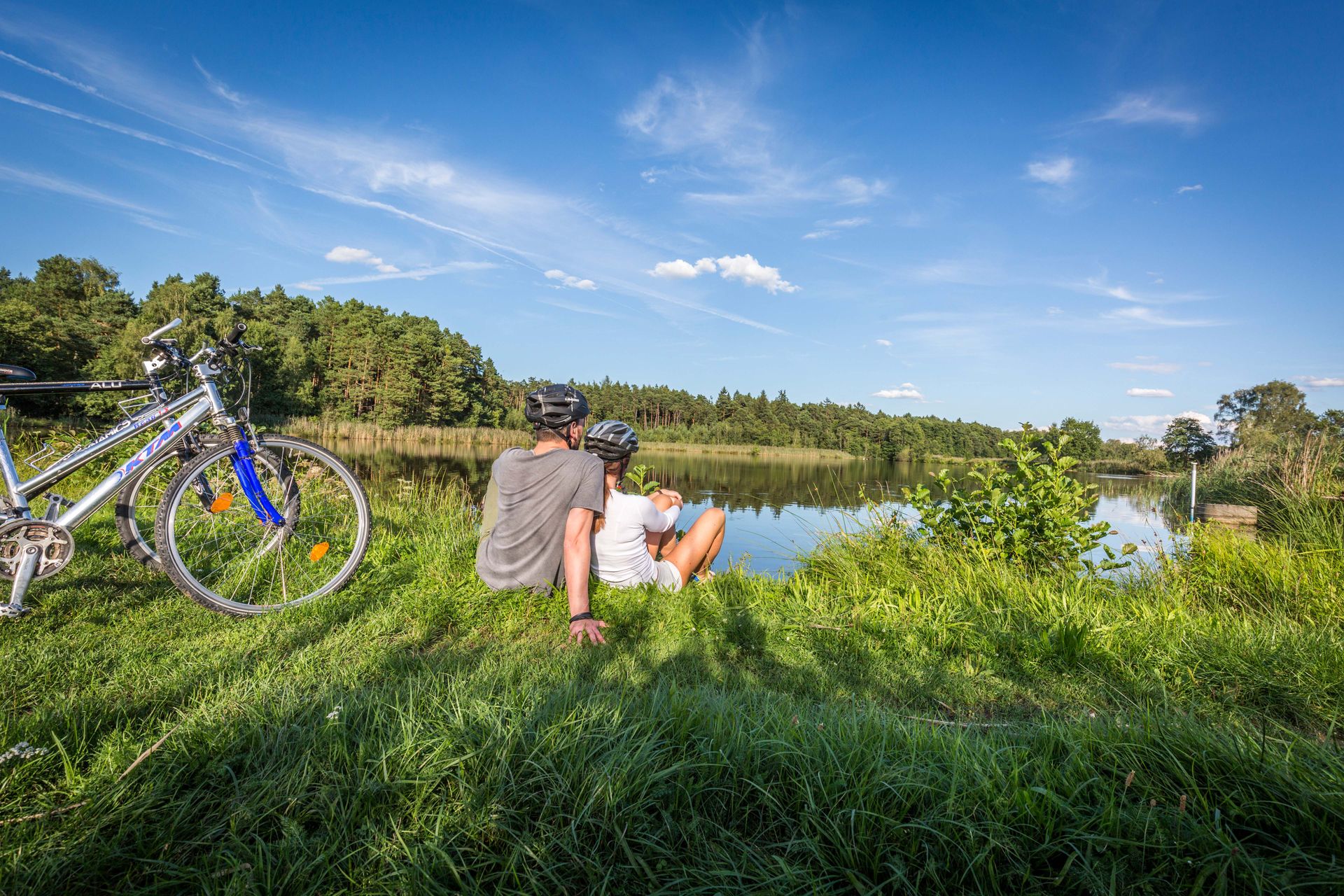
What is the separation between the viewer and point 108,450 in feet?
10.5

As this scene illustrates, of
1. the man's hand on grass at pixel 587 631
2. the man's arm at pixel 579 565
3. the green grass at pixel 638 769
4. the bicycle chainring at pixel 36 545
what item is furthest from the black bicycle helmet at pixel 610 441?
the bicycle chainring at pixel 36 545

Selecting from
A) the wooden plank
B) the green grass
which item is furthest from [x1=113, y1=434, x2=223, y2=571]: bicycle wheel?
the wooden plank

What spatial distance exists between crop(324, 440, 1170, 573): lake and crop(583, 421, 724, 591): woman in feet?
4.24

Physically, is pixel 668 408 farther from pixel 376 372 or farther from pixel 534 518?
pixel 534 518

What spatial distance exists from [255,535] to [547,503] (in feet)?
5.96

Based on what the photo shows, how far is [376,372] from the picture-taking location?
2515 inches

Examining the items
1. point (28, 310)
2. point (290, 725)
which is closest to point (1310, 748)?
point (290, 725)

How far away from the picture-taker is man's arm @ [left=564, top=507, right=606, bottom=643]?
313 cm

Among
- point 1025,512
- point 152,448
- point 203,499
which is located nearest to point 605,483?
point 203,499

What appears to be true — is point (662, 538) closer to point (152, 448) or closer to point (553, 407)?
point (553, 407)

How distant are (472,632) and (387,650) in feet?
1.61

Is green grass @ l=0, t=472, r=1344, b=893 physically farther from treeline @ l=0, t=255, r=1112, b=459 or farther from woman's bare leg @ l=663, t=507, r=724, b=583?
treeline @ l=0, t=255, r=1112, b=459

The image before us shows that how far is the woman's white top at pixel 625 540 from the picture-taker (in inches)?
150

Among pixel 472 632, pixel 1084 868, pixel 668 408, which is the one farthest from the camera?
pixel 668 408
